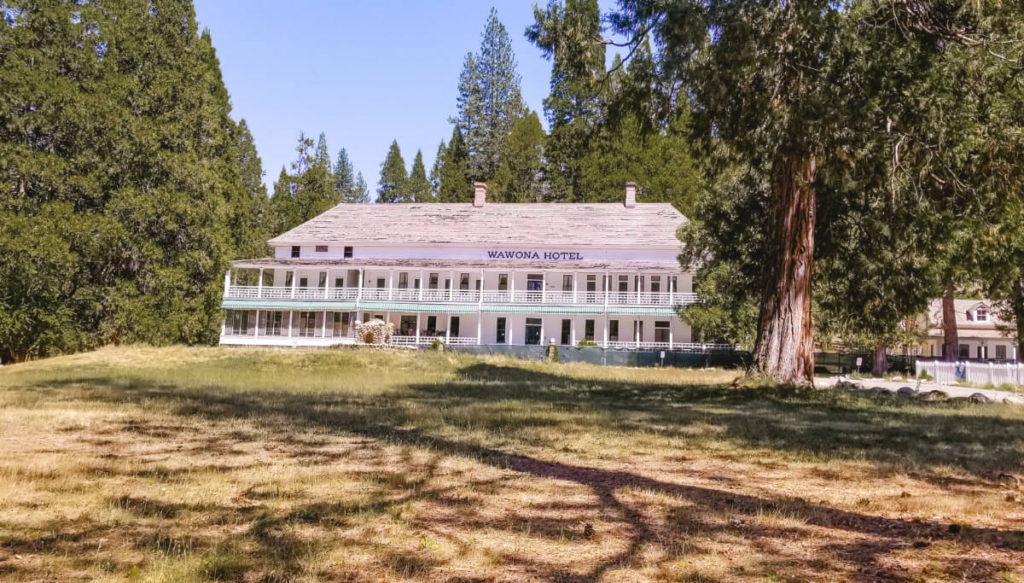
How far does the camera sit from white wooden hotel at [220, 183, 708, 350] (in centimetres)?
4362

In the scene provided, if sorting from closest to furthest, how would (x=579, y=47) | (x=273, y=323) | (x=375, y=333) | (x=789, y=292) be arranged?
(x=579, y=47) < (x=789, y=292) < (x=375, y=333) < (x=273, y=323)

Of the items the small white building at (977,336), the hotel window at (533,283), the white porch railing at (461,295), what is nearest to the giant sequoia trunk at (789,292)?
the white porch railing at (461,295)

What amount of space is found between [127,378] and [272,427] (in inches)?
496

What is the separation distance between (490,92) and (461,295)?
3862 centimetres

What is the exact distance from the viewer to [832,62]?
476 inches

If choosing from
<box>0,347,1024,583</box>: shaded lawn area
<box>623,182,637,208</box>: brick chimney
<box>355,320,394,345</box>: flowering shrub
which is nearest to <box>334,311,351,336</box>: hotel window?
<box>355,320,394,345</box>: flowering shrub

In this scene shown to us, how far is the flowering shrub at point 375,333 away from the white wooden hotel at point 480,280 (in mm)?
4594

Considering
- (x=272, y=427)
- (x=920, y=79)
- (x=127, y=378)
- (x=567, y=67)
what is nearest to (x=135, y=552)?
(x=272, y=427)

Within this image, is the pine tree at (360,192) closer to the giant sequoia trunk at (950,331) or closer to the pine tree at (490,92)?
the pine tree at (490,92)

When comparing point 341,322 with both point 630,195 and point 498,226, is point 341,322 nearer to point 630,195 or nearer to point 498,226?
point 498,226

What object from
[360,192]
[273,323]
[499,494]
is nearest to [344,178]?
[360,192]

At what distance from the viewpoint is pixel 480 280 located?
4747cm

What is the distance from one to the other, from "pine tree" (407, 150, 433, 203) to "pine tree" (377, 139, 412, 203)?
1470mm

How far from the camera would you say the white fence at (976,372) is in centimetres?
2984
